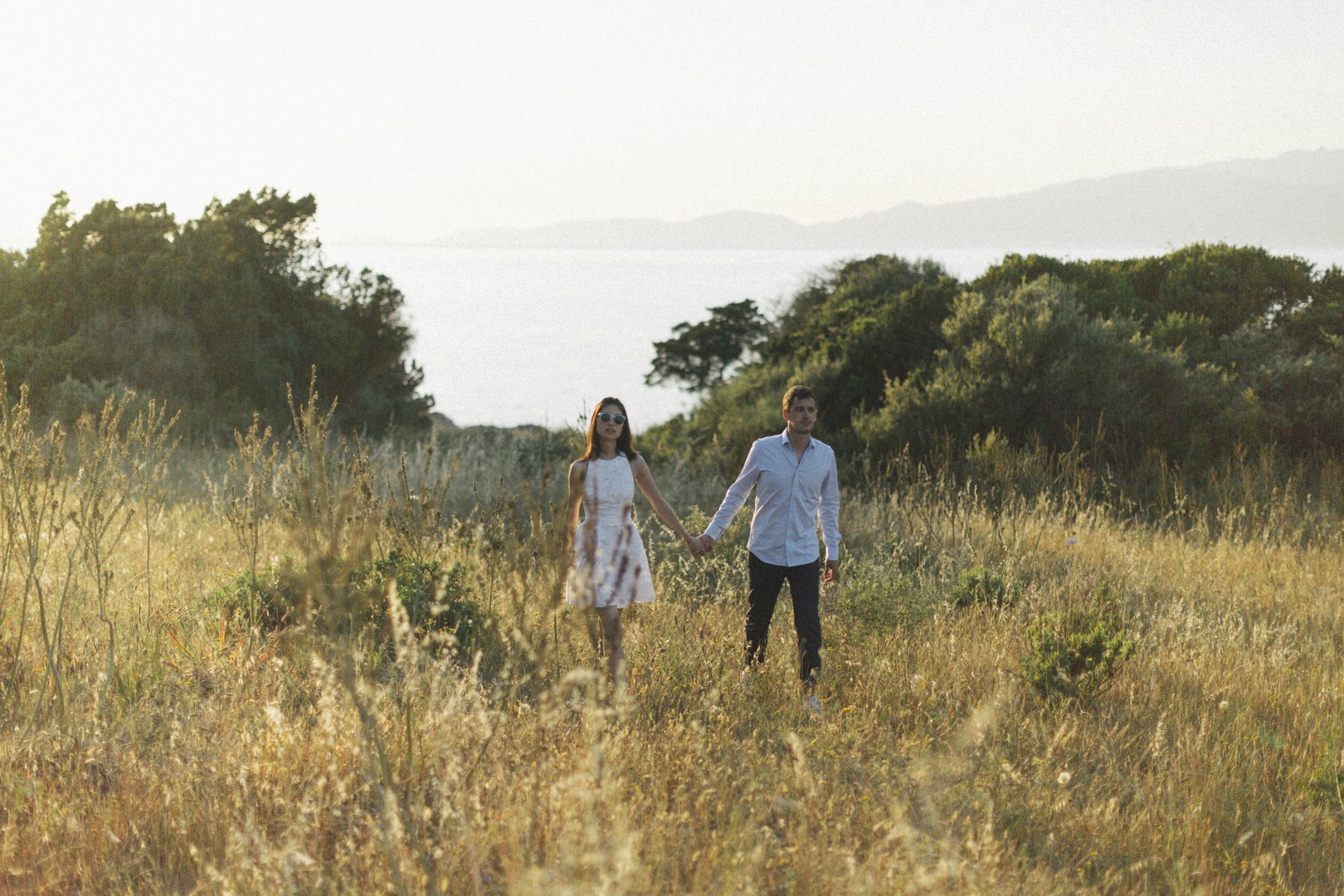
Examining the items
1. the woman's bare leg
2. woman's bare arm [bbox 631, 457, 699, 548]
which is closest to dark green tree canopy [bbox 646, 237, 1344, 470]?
woman's bare arm [bbox 631, 457, 699, 548]

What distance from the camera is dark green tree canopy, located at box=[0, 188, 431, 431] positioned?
17.2m

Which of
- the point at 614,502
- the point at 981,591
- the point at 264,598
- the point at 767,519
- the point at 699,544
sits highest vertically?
the point at 614,502

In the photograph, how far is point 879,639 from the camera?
561 centimetres

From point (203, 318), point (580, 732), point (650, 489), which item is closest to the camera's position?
point (580, 732)

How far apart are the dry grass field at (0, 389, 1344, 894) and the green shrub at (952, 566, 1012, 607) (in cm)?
2

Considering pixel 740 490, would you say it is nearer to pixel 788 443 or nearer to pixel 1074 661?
pixel 788 443

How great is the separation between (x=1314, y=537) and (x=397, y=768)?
9603 millimetres

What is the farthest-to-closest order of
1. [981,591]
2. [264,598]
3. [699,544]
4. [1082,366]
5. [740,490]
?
[1082,366]
[981,591]
[264,598]
[740,490]
[699,544]

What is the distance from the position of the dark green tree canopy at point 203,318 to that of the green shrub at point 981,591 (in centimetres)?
1299

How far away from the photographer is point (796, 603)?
5.17 metres

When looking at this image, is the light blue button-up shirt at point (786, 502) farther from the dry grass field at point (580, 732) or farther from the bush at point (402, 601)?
the bush at point (402, 601)

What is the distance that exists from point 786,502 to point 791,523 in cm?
12

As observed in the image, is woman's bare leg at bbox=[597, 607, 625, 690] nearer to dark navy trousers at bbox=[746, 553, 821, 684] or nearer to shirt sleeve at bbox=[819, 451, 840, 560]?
dark navy trousers at bbox=[746, 553, 821, 684]

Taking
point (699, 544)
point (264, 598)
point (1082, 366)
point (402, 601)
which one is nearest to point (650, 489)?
point (699, 544)
